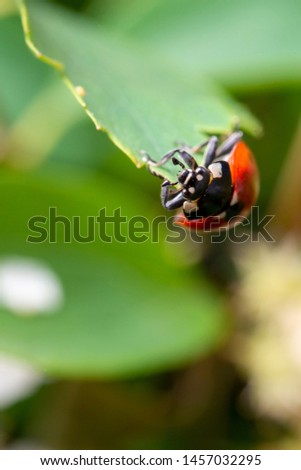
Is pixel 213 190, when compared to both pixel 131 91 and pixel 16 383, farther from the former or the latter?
pixel 16 383

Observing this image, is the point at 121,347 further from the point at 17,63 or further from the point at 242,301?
the point at 17,63

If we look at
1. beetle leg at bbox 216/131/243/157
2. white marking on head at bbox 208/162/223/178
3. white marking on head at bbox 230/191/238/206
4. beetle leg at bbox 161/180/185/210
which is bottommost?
white marking on head at bbox 230/191/238/206

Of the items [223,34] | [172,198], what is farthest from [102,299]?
[223,34]

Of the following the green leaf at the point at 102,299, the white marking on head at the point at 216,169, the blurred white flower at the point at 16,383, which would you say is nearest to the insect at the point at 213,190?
the white marking on head at the point at 216,169

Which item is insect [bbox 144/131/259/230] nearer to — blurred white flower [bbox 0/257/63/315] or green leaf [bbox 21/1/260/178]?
green leaf [bbox 21/1/260/178]

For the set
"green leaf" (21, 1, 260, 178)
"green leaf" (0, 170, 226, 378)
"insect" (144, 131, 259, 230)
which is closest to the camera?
"green leaf" (21, 1, 260, 178)

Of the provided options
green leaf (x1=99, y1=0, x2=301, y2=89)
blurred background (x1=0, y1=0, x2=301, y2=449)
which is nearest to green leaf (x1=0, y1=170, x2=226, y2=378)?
blurred background (x1=0, y1=0, x2=301, y2=449)
